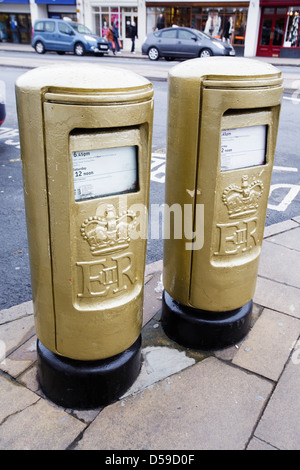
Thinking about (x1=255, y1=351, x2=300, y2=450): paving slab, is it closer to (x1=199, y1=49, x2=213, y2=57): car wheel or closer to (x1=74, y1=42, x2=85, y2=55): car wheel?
(x1=199, y1=49, x2=213, y2=57): car wheel

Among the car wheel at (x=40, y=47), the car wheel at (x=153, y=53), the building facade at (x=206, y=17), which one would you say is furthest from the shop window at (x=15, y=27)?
the car wheel at (x=153, y=53)

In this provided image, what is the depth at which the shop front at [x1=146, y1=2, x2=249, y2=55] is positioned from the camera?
22484 millimetres

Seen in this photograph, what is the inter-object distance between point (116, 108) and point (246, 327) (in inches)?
67.6

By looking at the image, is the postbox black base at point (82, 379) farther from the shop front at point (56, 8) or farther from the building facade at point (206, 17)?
the shop front at point (56, 8)

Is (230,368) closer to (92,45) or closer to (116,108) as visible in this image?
(116,108)

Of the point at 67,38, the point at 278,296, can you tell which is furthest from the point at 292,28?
the point at 278,296

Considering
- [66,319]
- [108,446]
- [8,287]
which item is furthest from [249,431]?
[8,287]

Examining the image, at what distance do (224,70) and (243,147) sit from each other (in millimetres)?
408

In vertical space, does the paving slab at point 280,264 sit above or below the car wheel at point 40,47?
below

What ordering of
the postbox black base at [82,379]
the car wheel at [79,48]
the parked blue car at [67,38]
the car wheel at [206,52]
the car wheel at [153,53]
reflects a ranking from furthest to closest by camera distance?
the car wheel at [79,48], the parked blue car at [67,38], the car wheel at [153,53], the car wheel at [206,52], the postbox black base at [82,379]

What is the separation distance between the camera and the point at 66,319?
1986 millimetres

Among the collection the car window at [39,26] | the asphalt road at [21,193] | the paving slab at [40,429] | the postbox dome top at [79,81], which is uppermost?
the car window at [39,26]

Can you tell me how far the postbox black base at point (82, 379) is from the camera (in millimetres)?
2129

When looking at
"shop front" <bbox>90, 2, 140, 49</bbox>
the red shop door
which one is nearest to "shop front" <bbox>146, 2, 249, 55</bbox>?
the red shop door
